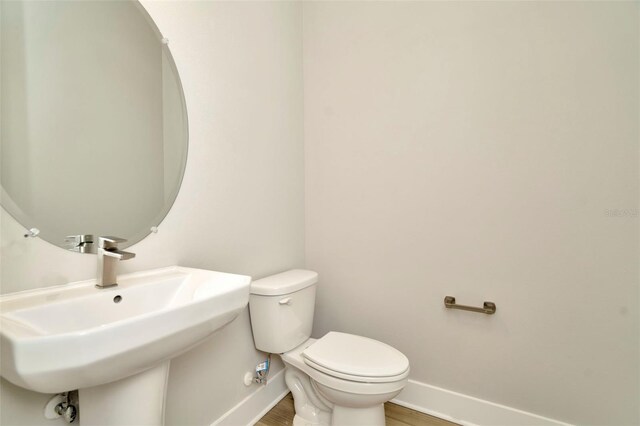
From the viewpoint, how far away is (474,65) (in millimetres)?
1402

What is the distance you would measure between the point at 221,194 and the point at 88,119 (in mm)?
509

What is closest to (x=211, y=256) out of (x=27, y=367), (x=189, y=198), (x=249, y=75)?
(x=189, y=198)

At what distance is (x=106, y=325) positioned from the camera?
52cm

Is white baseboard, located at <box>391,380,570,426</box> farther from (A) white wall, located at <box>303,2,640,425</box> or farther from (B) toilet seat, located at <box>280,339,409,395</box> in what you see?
(B) toilet seat, located at <box>280,339,409,395</box>

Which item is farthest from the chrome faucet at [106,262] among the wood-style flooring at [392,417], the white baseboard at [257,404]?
the wood-style flooring at [392,417]

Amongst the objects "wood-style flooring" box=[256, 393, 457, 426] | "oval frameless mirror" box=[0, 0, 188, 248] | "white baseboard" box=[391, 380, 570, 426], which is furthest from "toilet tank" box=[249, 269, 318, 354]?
"white baseboard" box=[391, 380, 570, 426]

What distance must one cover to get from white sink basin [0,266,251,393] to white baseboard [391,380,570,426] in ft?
3.94

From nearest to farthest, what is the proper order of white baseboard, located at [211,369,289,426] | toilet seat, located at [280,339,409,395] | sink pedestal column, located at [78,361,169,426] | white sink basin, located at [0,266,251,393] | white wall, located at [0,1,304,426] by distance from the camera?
white sink basin, located at [0,266,251,393] < sink pedestal column, located at [78,361,169,426] < white wall, located at [0,1,304,426] < toilet seat, located at [280,339,409,395] < white baseboard, located at [211,369,289,426]

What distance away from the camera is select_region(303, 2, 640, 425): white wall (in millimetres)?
1188

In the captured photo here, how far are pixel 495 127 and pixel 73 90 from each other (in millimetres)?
1607

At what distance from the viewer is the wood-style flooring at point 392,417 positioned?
142 centimetres

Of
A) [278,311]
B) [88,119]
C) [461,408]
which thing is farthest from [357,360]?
[88,119]

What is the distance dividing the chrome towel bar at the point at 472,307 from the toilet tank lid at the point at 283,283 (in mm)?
661

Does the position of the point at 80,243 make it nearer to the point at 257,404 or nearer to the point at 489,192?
the point at 257,404
